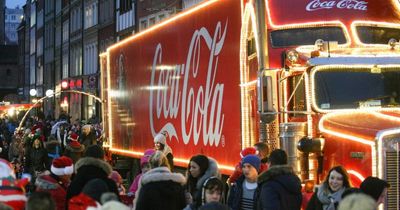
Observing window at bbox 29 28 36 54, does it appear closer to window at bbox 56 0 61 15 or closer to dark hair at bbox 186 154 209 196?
window at bbox 56 0 61 15

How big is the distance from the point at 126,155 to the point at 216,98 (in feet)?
28.6

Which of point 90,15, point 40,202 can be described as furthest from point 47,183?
point 90,15

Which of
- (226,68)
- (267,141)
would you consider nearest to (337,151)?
(267,141)

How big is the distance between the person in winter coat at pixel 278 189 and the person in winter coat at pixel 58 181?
231 cm

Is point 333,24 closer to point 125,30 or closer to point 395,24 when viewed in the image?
point 395,24

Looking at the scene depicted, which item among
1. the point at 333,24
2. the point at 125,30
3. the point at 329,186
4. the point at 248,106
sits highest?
the point at 125,30

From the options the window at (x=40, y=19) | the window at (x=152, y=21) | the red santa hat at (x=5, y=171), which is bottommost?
the red santa hat at (x=5, y=171)

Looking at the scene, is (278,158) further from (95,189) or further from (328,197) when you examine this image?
(95,189)

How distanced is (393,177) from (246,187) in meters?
1.70

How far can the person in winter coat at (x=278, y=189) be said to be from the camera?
28.4 ft

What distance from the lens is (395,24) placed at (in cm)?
Result: 1248

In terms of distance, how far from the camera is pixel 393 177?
32.2ft

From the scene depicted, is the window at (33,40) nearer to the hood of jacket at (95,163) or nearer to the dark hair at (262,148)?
the dark hair at (262,148)

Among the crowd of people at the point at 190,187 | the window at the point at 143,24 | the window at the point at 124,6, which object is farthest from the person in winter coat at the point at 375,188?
the window at the point at 124,6
